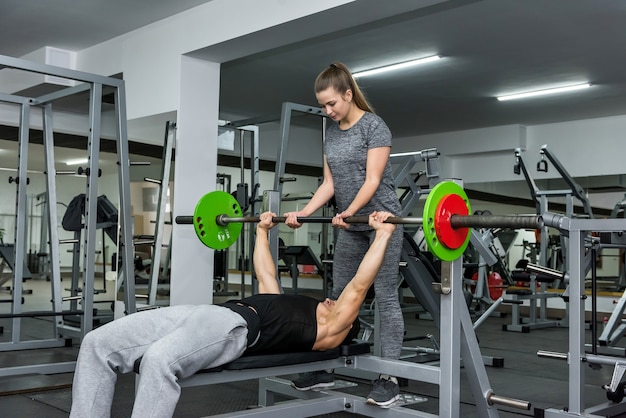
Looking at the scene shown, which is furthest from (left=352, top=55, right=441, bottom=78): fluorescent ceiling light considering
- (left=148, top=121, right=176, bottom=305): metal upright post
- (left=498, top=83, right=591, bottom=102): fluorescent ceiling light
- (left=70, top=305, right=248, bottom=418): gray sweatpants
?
(left=70, top=305, right=248, bottom=418): gray sweatpants

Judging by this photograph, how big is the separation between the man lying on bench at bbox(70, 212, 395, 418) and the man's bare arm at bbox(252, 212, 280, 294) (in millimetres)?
293

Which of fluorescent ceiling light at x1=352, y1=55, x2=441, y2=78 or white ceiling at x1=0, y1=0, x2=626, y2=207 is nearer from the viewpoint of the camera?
white ceiling at x1=0, y1=0, x2=626, y2=207

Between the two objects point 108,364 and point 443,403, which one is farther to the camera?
point 443,403

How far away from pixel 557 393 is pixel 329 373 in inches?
55.1

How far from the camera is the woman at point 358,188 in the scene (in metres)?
2.52

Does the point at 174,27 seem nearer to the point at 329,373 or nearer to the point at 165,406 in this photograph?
the point at 329,373

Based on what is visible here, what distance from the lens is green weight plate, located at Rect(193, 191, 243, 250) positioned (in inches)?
116

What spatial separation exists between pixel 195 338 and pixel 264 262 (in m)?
0.74

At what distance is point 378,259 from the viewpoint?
2.29 meters

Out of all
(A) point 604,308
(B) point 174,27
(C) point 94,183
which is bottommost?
(A) point 604,308

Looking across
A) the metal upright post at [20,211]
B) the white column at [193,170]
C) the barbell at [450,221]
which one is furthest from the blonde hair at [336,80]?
the metal upright post at [20,211]

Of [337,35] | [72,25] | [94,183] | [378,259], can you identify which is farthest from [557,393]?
[72,25]

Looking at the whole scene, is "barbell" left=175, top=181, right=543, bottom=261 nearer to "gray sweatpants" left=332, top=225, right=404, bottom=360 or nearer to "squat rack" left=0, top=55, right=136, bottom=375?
"gray sweatpants" left=332, top=225, right=404, bottom=360

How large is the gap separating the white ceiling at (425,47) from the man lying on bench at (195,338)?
6.84 ft
